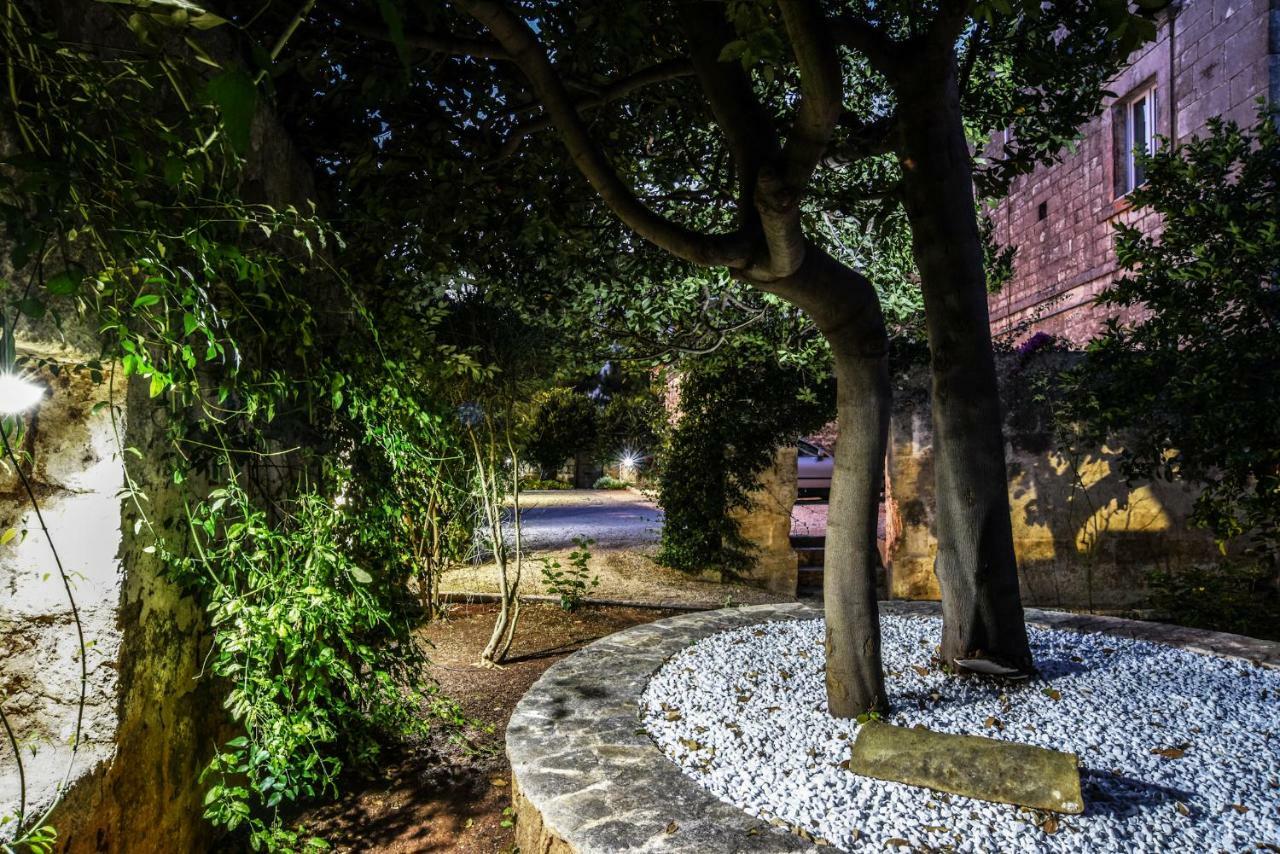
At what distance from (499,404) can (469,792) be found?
3.02 meters

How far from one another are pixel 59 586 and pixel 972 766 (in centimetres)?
265

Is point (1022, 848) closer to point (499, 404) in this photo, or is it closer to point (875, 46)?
point (875, 46)

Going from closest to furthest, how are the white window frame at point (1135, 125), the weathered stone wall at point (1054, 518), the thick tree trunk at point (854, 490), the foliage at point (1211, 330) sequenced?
the thick tree trunk at point (854, 490), the foliage at point (1211, 330), the weathered stone wall at point (1054, 518), the white window frame at point (1135, 125)

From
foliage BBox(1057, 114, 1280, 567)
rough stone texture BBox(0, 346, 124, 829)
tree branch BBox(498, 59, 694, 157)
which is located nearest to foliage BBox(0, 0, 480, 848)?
rough stone texture BBox(0, 346, 124, 829)

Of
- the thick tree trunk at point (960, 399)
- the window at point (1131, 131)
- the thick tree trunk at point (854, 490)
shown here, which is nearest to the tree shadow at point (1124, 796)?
the thick tree trunk at point (854, 490)

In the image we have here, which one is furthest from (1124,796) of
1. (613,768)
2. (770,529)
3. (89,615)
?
(770,529)

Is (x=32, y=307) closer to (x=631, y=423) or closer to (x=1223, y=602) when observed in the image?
(x=1223, y=602)

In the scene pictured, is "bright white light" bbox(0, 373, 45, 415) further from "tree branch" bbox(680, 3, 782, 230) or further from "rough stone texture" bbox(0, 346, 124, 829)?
"tree branch" bbox(680, 3, 782, 230)

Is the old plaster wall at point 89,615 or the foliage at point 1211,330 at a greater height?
the foliage at point 1211,330

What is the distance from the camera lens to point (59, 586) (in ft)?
6.50

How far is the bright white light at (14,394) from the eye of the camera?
1562mm

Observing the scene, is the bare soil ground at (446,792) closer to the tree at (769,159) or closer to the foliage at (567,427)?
the tree at (769,159)

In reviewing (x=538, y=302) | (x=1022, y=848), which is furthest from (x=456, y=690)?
(x=1022, y=848)

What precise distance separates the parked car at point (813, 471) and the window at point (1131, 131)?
6.32m
